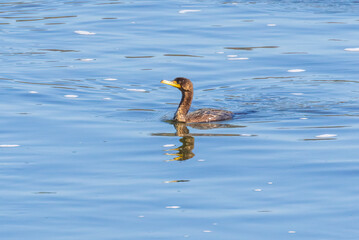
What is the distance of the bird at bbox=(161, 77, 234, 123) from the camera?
497 inches

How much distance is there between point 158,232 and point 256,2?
16.4m

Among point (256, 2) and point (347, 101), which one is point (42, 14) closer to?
point (256, 2)

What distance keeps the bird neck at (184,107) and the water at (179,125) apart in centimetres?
29

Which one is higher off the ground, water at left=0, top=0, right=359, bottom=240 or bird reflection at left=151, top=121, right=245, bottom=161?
water at left=0, top=0, right=359, bottom=240

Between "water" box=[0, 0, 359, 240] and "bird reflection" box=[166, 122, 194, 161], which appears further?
"bird reflection" box=[166, 122, 194, 161]

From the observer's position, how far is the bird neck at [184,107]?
42.0ft

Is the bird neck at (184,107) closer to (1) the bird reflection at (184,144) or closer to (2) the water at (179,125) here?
(1) the bird reflection at (184,144)

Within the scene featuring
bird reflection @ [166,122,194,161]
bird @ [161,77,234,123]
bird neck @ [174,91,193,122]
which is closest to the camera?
bird reflection @ [166,122,194,161]

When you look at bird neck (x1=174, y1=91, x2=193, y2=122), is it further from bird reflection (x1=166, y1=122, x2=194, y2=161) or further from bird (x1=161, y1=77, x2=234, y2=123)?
bird reflection (x1=166, y1=122, x2=194, y2=161)

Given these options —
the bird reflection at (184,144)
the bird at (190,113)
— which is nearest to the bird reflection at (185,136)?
the bird reflection at (184,144)

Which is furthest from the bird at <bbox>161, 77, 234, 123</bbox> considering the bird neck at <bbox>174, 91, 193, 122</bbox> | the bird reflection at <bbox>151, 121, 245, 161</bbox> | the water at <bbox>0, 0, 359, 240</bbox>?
the water at <bbox>0, 0, 359, 240</bbox>

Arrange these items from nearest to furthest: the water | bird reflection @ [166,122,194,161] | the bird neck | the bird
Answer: the water < bird reflection @ [166,122,194,161] < the bird < the bird neck

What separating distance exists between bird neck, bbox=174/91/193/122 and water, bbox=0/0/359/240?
29 cm

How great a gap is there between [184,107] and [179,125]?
1.64ft
